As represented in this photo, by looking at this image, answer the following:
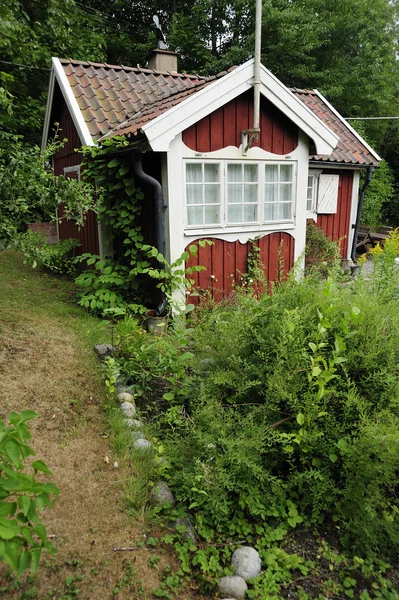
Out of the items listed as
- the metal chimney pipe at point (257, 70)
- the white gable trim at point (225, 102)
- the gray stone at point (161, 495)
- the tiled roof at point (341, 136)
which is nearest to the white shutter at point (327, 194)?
the tiled roof at point (341, 136)

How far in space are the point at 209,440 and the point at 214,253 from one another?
364 cm

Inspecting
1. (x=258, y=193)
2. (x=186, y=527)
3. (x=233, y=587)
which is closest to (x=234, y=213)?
(x=258, y=193)

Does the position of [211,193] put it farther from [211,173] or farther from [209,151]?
[209,151]

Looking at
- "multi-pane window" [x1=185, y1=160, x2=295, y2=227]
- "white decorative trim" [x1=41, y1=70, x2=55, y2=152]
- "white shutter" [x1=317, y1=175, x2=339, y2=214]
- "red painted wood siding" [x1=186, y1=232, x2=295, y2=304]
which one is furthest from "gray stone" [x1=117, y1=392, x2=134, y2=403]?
"white shutter" [x1=317, y1=175, x2=339, y2=214]

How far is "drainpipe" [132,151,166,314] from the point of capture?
5.49m

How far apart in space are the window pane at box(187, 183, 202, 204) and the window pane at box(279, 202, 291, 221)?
5.00ft

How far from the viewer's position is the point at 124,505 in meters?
2.68

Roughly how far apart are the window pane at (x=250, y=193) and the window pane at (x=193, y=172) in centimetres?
81

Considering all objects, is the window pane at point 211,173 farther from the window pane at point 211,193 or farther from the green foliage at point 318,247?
the green foliage at point 318,247

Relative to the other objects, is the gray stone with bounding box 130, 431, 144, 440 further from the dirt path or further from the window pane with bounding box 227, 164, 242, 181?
the window pane with bounding box 227, 164, 242, 181

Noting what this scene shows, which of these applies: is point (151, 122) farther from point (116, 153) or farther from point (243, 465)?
point (243, 465)

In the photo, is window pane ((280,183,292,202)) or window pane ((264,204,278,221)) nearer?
window pane ((264,204,278,221))

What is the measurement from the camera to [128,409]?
3.60 meters

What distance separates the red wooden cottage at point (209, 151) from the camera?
5516 mm
